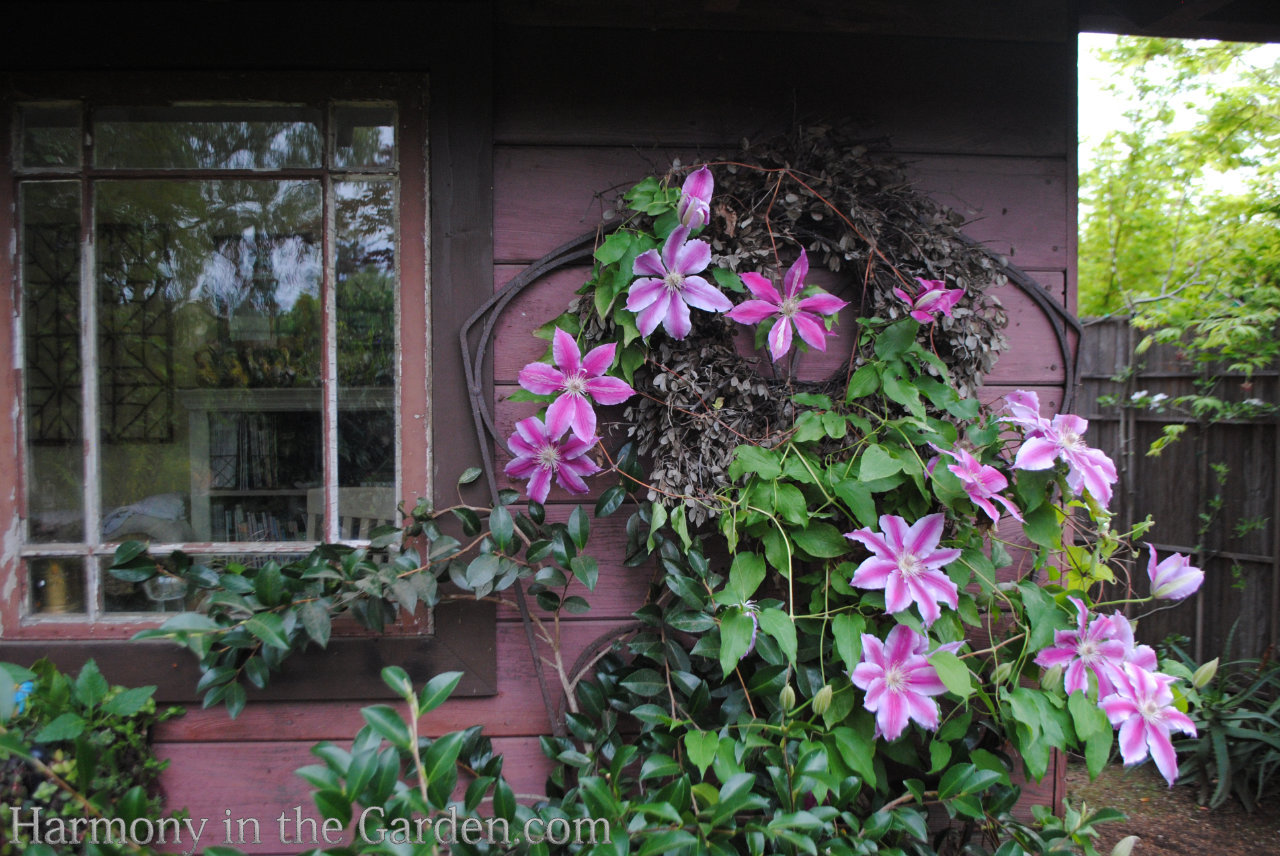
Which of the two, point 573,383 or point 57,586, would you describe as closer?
point 573,383

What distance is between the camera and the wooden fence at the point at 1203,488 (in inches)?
109

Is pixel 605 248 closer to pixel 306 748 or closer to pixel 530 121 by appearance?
pixel 530 121

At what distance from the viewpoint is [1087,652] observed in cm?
112

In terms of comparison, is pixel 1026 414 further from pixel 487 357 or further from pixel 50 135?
pixel 50 135

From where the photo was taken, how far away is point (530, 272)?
1.33 m

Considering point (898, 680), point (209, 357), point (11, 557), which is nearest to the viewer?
point (898, 680)

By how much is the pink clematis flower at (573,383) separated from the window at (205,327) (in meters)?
0.33

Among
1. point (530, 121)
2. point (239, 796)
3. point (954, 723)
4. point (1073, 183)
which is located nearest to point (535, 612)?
point (239, 796)

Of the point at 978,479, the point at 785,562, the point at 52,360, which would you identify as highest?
the point at 52,360

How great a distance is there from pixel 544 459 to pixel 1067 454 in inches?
35.3

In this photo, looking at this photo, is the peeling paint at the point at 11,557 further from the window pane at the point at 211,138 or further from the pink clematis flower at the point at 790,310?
the pink clematis flower at the point at 790,310

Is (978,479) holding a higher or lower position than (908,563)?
higher

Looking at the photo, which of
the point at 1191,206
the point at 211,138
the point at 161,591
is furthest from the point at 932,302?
the point at 1191,206

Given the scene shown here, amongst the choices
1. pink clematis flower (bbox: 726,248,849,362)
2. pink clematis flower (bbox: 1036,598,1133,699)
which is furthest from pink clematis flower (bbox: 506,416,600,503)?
pink clematis flower (bbox: 1036,598,1133,699)
